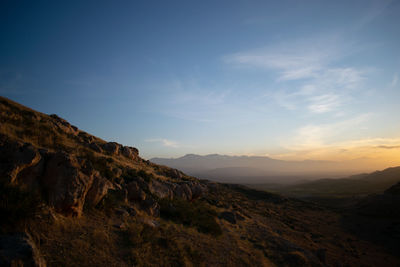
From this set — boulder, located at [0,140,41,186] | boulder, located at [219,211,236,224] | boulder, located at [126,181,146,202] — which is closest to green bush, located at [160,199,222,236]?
boulder, located at [126,181,146,202]

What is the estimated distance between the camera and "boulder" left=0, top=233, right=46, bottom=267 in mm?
3870

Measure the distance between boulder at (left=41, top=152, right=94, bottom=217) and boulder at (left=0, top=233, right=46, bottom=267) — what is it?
7.50ft

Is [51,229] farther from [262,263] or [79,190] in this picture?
[262,263]

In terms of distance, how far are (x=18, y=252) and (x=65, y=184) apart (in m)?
3.21

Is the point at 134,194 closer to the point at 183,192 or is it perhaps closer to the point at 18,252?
the point at 183,192

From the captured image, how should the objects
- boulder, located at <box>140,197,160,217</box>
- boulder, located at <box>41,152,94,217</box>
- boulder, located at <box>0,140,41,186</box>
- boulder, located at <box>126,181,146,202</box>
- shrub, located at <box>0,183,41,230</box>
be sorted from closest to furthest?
shrub, located at <box>0,183,41,230</box>, boulder, located at <box>0,140,41,186</box>, boulder, located at <box>41,152,94,217</box>, boulder, located at <box>140,197,160,217</box>, boulder, located at <box>126,181,146,202</box>

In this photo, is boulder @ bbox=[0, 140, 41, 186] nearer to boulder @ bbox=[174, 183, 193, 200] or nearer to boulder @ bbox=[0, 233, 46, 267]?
boulder @ bbox=[0, 233, 46, 267]

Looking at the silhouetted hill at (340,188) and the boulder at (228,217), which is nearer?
the boulder at (228,217)

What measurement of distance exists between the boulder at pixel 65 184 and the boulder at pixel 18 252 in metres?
2.29

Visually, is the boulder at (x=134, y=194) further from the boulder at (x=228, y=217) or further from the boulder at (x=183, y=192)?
the boulder at (x=228, y=217)

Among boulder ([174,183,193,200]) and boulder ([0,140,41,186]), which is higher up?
boulder ([0,140,41,186])

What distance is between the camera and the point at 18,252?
4074mm

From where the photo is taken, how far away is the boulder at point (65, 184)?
6781 mm

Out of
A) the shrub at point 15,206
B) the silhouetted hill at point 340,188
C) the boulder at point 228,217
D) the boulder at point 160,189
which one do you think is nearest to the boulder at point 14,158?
the shrub at point 15,206
